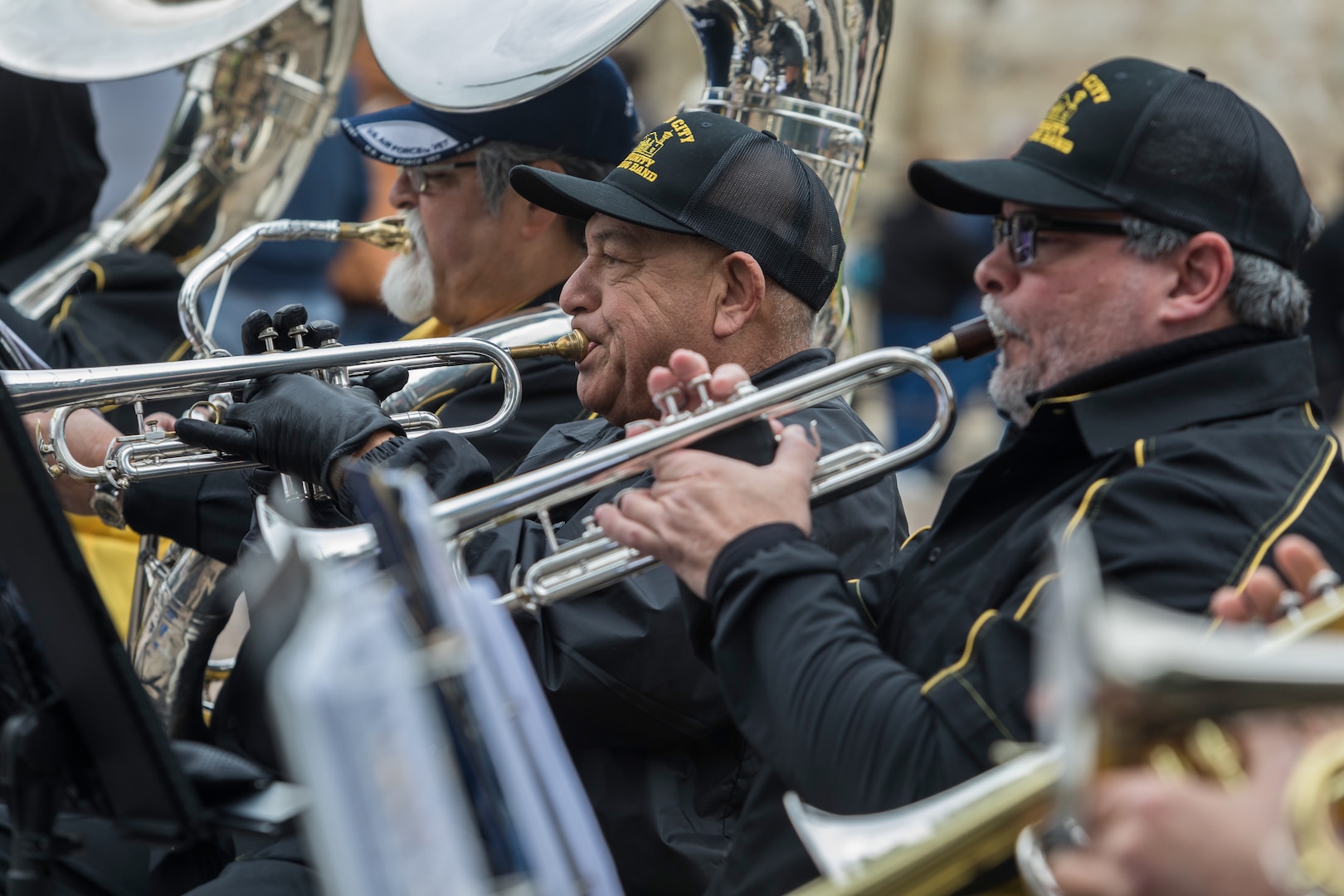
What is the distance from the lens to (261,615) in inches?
51.0

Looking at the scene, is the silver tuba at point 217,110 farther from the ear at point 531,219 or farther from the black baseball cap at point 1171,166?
the black baseball cap at point 1171,166

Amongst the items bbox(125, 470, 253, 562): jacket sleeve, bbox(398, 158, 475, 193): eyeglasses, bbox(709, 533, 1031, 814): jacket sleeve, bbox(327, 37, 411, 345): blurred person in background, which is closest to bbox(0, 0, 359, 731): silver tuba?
bbox(398, 158, 475, 193): eyeglasses

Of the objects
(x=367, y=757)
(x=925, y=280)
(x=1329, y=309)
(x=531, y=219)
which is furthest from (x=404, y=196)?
(x=925, y=280)

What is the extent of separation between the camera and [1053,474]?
194 cm

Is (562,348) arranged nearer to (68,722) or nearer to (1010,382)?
(1010,382)

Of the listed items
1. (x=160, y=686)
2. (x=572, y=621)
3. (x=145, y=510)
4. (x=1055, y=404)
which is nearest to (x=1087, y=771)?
(x=1055, y=404)

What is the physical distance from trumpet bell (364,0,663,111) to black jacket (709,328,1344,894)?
1245 mm

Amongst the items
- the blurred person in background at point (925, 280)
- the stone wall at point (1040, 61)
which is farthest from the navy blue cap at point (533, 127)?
the stone wall at point (1040, 61)

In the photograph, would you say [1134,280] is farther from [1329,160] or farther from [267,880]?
[1329,160]

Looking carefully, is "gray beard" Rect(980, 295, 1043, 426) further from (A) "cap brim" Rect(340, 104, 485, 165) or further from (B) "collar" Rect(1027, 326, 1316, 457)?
(A) "cap brim" Rect(340, 104, 485, 165)

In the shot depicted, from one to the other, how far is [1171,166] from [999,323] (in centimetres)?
30

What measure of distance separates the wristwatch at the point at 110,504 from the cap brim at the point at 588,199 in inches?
38.9

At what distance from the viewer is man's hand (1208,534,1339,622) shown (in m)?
1.44

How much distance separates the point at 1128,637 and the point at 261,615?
28.3 inches
